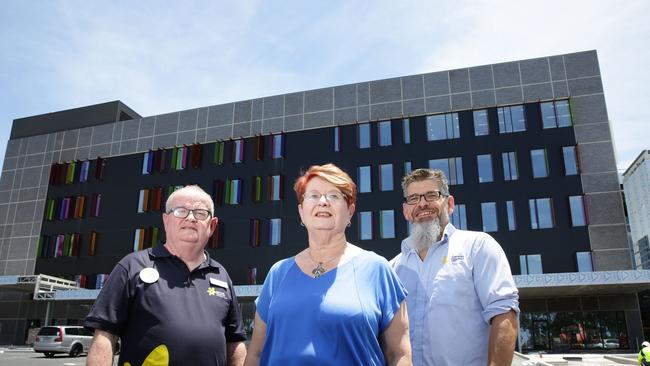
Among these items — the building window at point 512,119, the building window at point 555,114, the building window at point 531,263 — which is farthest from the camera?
the building window at point 512,119

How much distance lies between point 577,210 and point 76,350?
27.7m

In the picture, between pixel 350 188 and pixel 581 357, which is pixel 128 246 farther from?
pixel 350 188

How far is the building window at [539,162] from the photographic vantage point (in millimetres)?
28500

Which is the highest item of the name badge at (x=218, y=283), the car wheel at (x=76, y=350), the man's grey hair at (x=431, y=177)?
the man's grey hair at (x=431, y=177)

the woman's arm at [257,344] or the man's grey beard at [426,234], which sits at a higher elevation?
the man's grey beard at [426,234]

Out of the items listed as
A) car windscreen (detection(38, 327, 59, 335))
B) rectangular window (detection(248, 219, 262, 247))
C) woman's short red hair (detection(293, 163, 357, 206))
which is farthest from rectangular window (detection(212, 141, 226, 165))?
woman's short red hair (detection(293, 163, 357, 206))

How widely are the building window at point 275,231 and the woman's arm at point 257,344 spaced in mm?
29453

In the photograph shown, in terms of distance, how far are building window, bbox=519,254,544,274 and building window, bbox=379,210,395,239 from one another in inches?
301

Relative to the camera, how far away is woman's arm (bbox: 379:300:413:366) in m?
2.49

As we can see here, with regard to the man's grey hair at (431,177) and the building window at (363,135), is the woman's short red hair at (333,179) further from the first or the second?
the building window at (363,135)

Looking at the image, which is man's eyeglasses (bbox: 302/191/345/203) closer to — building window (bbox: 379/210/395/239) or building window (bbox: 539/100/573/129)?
building window (bbox: 379/210/395/239)

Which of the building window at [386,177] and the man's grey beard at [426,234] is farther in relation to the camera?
the building window at [386,177]

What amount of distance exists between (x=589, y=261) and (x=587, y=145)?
6930 millimetres

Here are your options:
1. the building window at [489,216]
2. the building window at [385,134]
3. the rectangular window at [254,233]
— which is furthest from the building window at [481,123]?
the rectangular window at [254,233]
